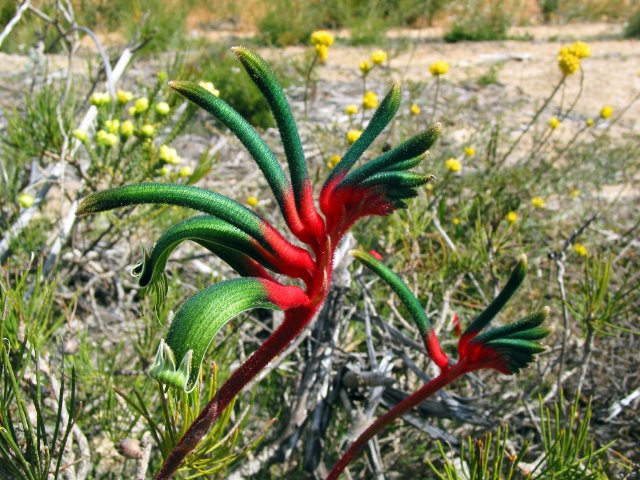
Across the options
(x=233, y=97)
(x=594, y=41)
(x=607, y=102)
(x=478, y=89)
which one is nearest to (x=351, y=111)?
(x=233, y=97)

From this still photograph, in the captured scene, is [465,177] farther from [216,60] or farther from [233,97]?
[216,60]

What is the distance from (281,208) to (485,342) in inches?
15.1

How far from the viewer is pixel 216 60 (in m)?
5.86

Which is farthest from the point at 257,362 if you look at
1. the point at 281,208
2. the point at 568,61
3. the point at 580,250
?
the point at 568,61

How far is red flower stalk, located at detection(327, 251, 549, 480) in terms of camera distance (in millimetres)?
869

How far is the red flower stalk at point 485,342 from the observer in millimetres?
869

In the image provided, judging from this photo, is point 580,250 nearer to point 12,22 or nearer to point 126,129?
point 126,129

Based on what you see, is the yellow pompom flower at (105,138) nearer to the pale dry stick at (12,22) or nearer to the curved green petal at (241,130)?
the pale dry stick at (12,22)

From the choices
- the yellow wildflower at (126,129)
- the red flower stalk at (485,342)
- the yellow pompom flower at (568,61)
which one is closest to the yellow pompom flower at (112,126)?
the yellow wildflower at (126,129)

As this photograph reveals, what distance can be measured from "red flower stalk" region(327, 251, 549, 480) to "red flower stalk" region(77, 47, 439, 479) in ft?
0.72

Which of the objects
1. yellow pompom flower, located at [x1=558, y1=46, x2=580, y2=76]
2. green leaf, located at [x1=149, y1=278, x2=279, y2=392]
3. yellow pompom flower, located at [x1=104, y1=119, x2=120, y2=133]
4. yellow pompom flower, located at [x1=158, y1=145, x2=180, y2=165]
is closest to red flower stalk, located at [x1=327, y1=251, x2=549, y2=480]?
green leaf, located at [x1=149, y1=278, x2=279, y2=392]

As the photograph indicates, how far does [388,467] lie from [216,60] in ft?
16.4

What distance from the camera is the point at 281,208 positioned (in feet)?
2.38

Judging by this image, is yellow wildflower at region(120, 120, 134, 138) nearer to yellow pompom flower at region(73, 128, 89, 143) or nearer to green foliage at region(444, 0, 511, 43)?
yellow pompom flower at region(73, 128, 89, 143)
